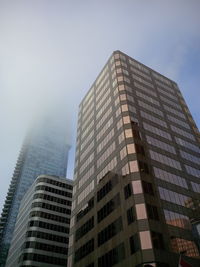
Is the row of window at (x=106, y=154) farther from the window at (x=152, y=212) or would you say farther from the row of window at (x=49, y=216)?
the row of window at (x=49, y=216)

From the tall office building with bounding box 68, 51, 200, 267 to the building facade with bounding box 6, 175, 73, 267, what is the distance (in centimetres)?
2763

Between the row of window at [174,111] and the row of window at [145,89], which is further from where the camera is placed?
the row of window at [174,111]

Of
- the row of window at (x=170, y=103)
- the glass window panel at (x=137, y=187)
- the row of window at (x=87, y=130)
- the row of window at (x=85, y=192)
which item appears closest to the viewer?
the glass window panel at (x=137, y=187)

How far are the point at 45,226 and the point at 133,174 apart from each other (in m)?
55.0

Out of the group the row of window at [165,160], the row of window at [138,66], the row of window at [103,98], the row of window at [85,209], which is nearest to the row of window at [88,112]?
the row of window at [103,98]

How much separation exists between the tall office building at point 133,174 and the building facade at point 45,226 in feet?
90.6

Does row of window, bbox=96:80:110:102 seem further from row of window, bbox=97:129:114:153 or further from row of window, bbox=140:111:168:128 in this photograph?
row of window, bbox=97:129:114:153

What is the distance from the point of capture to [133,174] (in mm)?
53688

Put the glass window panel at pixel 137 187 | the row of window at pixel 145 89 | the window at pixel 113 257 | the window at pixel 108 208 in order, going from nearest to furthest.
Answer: the window at pixel 113 257 → the glass window panel at pixel 137 187 → the window at pixel 108 208 → the row of window at pixel 145 89

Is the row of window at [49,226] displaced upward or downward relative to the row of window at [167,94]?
downward

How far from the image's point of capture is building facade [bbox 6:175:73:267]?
9025cm

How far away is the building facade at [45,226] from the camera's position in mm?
90250

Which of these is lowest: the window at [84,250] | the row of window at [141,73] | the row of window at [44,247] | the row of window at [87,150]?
the window at [84,250]

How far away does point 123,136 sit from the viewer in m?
62.3
